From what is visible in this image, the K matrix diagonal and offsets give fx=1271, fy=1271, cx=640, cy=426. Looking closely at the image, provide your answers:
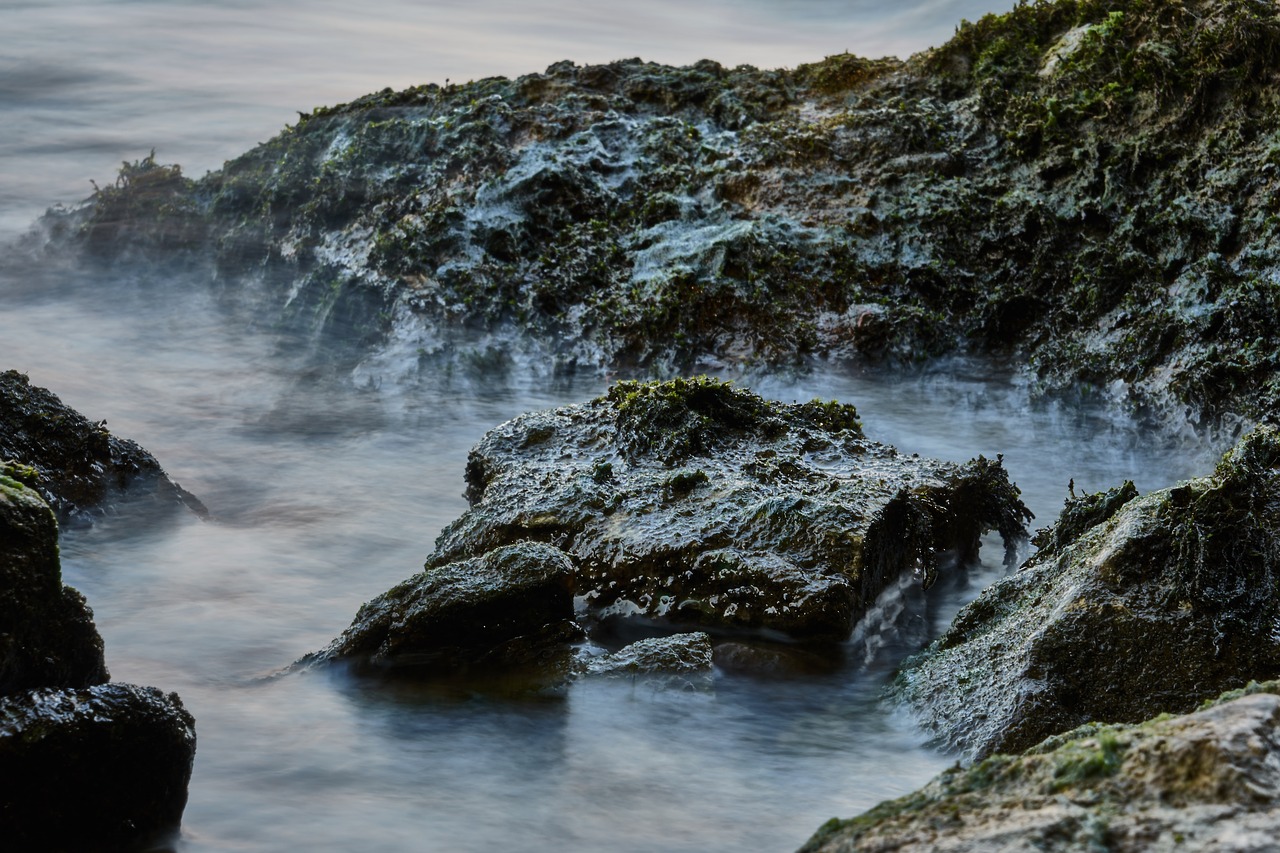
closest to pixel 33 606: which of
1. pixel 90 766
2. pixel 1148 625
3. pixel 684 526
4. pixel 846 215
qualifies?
pixel 90 766

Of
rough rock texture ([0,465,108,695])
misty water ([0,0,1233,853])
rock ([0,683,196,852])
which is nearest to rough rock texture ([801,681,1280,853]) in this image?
misty water ([0,0,1233,853])

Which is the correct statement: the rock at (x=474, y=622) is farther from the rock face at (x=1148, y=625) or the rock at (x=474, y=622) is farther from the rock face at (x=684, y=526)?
the rock face at (x=1148, y=625)

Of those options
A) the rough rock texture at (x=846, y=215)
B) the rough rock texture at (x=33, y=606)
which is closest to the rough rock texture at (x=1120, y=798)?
the rough rock texture at (x=33, y=606)

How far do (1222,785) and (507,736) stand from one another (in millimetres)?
2390

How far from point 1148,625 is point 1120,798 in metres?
1.73

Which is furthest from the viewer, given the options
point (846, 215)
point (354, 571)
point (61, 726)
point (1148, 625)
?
point (846, 215)

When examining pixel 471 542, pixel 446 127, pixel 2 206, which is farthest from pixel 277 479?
pixel 2 206

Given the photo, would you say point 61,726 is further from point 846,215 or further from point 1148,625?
point 846,215

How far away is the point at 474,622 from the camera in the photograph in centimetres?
419

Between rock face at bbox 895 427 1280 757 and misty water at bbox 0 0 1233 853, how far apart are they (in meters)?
0.29

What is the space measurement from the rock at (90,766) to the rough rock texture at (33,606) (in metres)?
0.07

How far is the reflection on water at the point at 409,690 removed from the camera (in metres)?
3.51

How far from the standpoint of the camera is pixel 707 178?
856cm

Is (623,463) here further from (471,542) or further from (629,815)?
(629,815)
